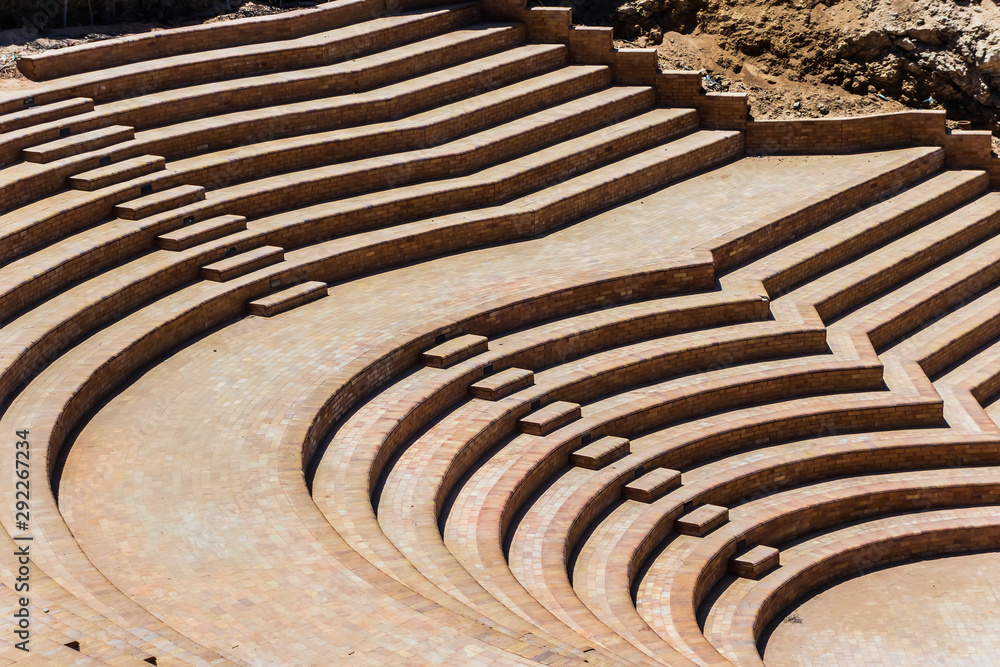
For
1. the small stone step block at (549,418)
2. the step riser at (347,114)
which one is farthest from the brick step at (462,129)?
the small stone step block at (549,418)

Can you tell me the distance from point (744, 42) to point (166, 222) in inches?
405

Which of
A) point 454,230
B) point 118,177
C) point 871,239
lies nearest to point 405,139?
point 454,230

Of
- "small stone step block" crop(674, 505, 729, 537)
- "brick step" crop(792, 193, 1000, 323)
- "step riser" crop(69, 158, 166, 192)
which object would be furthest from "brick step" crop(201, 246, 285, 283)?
"brick step" crop(792, 193, 1000, 323)

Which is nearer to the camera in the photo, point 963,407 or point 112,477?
point 112,477

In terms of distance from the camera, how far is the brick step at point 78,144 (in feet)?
43.2

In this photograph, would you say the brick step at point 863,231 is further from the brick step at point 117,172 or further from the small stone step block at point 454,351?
the brick step at point 117,172

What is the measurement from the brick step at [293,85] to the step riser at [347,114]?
1.31ft

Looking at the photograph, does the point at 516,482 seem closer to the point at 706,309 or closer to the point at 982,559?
the point at 706,309

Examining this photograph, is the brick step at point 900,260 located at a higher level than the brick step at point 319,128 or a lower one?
lower

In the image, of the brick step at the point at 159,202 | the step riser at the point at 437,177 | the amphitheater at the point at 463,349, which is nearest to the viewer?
the amphitheater at the point at 463,349

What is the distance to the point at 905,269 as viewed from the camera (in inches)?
627

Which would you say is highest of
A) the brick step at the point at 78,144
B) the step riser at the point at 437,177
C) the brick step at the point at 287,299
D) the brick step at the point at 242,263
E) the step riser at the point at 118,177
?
the brick step at the point at 78,144

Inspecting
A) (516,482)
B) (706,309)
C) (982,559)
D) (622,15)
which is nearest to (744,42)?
(622,15)

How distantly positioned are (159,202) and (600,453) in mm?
5445
